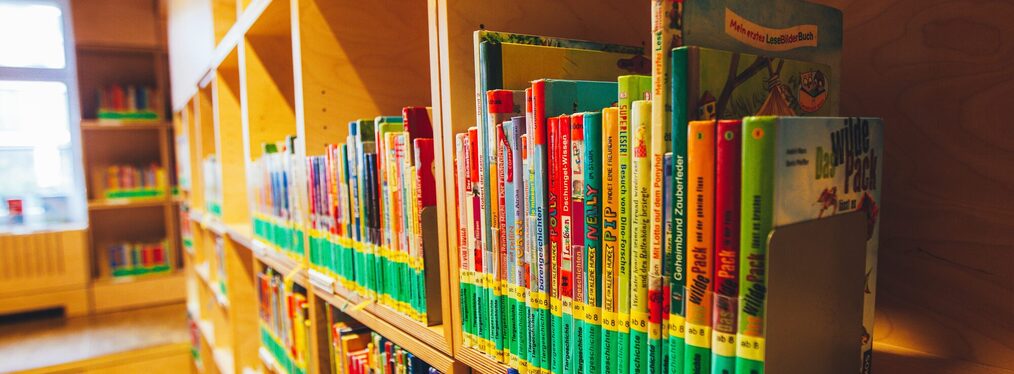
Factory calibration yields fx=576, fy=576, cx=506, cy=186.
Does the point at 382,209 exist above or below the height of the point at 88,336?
above

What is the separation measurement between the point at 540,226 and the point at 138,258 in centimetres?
454

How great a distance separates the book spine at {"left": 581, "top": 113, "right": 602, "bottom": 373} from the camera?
0.56m

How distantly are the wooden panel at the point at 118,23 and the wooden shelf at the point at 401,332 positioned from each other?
13.1ft

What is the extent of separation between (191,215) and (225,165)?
135cm

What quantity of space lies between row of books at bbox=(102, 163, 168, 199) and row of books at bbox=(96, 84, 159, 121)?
37 cm

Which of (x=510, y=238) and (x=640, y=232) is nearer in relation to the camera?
(x=640, y=232)

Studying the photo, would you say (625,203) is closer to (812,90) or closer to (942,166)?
(812,90)

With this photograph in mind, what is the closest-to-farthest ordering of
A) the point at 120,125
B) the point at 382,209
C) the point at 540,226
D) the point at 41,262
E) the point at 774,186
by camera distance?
the point at 774,186, the point at 540,226, the point at 382,209, the point at 41,262, the point at 120,125

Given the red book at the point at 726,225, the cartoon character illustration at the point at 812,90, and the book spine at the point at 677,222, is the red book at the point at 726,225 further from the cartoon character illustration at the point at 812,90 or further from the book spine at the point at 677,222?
the cartoon character illustration at the point at 812,90

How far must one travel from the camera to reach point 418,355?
938 millimetres

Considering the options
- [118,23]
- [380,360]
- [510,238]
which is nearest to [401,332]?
[380,360]

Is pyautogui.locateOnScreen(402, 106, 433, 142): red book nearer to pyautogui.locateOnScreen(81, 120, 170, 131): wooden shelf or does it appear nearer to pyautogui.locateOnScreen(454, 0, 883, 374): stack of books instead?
pyautogui.locateOnScreen(454, 0, 883, 374): stack of books

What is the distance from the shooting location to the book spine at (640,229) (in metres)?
0.51

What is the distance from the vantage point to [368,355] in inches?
45.6
